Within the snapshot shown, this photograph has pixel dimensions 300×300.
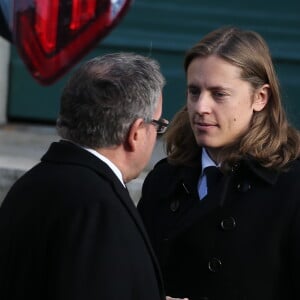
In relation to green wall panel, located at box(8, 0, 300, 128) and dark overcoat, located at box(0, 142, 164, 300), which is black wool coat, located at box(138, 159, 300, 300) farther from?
green wall panel, located at box(8, 0, 300, 128)

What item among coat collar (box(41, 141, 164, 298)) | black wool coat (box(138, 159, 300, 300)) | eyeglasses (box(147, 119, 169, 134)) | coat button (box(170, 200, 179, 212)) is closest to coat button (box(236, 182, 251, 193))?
black wool coat (box(138, 159, 300, 300))

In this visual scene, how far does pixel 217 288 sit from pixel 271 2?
4.06m

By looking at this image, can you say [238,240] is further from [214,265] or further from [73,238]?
[73,238]

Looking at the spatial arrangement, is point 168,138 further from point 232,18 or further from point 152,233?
point 232,18

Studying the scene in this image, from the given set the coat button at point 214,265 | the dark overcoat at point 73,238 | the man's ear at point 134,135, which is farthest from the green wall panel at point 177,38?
the dark overcoat at point 73,238

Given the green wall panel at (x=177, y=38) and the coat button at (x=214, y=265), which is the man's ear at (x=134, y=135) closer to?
the coat button at (x=214, y=265)

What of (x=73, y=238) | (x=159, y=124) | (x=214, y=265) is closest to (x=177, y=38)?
(x=214, y=265)

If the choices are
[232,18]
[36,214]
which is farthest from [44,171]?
[232,18]

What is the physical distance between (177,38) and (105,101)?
4.53 meters

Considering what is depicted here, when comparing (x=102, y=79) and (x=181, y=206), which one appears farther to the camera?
(x=181, y=206)

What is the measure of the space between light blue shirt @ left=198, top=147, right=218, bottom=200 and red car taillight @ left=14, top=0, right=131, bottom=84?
760mm

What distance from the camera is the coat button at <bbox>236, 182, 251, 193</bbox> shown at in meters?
3.10

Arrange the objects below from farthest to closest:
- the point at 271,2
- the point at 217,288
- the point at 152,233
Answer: the point at 271,2, the point at 152,233, the point at 217,288

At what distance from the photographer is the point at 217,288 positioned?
304 cm
